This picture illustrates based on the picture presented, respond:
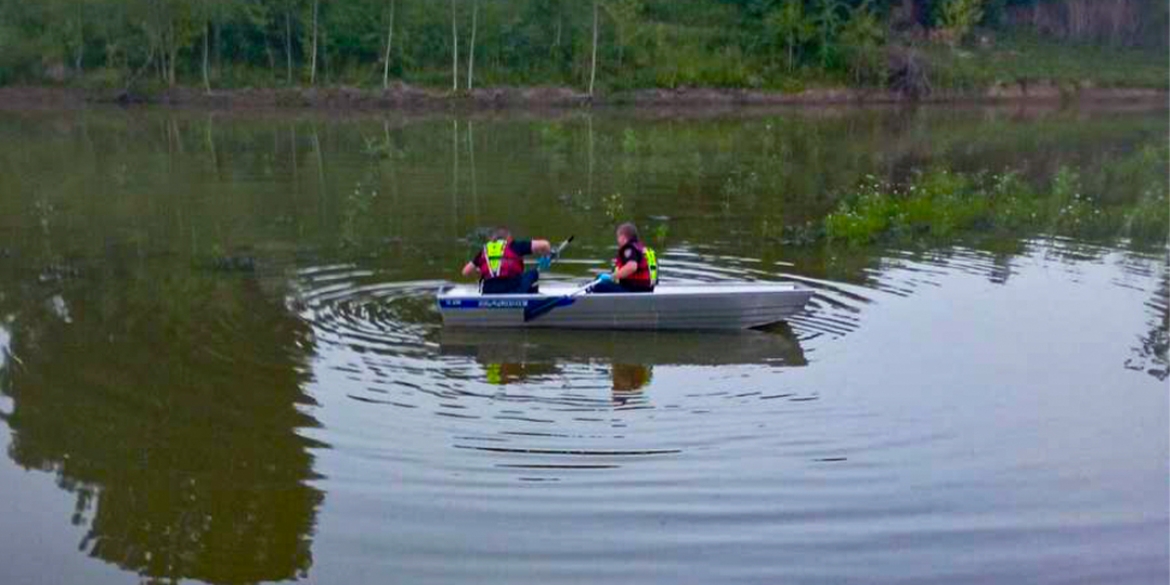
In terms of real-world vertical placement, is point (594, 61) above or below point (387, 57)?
above

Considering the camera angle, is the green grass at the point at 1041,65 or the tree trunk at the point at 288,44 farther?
the green grass at the point at 1041,65

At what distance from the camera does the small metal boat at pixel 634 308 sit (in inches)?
510

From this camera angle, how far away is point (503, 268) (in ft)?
43.5

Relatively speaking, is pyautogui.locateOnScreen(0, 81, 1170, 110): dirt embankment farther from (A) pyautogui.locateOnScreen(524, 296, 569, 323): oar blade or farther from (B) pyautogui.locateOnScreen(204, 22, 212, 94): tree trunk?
(A) pyautogui.locateOnScreen(524, 296, 569, 323): oar blade

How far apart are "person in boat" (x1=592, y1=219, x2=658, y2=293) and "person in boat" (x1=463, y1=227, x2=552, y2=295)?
79 centimetres

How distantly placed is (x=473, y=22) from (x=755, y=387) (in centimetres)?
4303

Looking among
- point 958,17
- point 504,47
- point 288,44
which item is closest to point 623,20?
point 504,47

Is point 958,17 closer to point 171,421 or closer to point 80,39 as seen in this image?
point 80,39

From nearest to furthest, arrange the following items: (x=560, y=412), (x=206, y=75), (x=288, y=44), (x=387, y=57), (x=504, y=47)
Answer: (x=560, y=412) < (x=206, y=75) < (x=387, y=57) < (x=288, y=44) < (x=504, y=47)

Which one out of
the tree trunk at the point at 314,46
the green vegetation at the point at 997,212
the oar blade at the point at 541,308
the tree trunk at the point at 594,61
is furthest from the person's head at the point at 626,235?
the tree trunk at the point at 314,46

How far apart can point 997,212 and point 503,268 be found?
10.4m

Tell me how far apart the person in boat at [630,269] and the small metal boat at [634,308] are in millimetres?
159

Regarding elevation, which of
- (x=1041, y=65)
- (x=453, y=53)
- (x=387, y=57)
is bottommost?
(x=387, y=57)

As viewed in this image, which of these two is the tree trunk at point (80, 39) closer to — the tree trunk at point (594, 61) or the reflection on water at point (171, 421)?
the tree trunk at point (594, 61)
